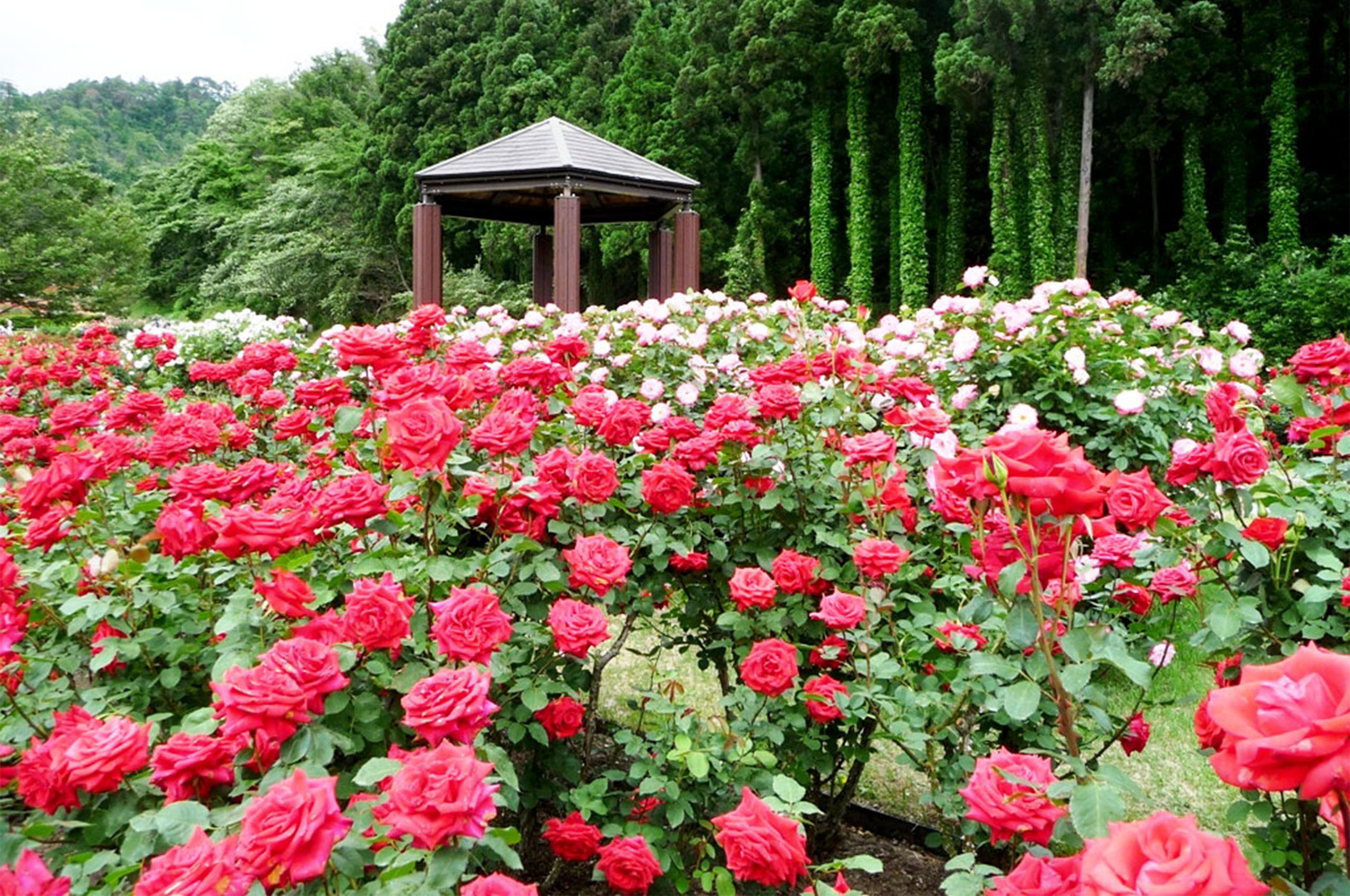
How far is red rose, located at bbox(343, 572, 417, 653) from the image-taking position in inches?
46.3

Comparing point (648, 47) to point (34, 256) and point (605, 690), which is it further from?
point (605, 690)

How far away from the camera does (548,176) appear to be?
371 inches

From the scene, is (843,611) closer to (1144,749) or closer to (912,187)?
(1144,749)

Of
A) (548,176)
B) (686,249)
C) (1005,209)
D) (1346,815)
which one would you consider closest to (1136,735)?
(1346,815)

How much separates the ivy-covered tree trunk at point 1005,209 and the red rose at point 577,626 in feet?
60.5

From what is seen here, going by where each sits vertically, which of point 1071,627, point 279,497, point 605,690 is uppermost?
point 279,497

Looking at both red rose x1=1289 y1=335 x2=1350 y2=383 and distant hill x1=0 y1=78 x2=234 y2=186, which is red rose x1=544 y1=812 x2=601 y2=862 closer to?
red rose x1=1289 y1=335 x2=1350 y2=383

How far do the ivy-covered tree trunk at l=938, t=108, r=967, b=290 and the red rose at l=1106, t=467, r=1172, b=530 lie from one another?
19.9m

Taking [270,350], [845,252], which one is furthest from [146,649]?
[845,252]

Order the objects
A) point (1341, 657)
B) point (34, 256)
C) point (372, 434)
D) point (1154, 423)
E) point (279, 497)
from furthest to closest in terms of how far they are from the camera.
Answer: point (34, 256) → point (1154, 423) → point (372, 434) → point (279, 497) → point (1341, 657)

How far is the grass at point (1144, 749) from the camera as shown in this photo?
2.62 m

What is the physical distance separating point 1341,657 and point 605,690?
10.8ft

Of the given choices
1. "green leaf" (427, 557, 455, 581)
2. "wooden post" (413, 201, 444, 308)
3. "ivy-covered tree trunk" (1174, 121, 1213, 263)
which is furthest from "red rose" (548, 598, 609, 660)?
"ivy-covered tree trunk" (1174, 121, 1213, 263)

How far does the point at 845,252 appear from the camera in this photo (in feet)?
73.8
